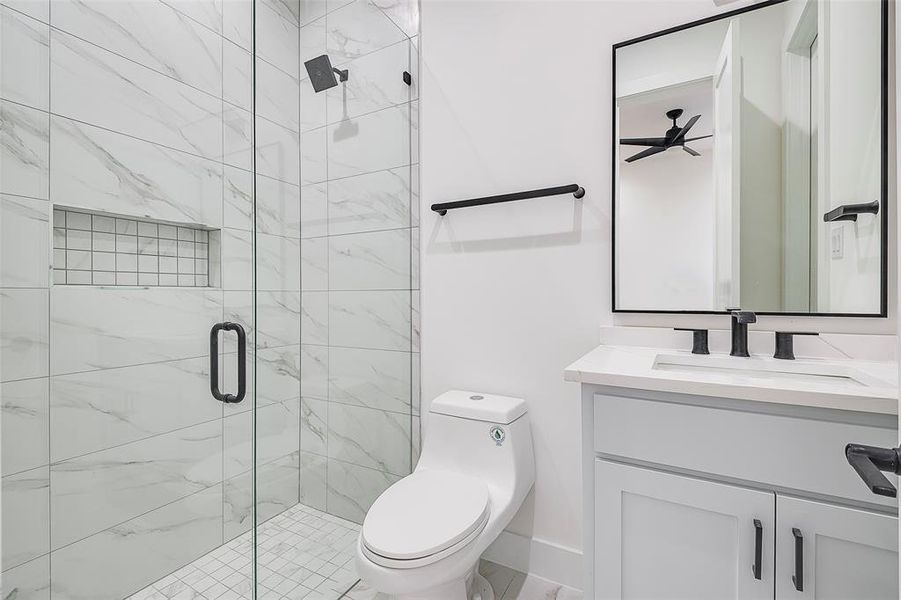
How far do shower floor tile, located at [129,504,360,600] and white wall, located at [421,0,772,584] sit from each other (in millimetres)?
612

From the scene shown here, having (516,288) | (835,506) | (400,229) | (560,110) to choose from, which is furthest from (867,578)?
(400,229)

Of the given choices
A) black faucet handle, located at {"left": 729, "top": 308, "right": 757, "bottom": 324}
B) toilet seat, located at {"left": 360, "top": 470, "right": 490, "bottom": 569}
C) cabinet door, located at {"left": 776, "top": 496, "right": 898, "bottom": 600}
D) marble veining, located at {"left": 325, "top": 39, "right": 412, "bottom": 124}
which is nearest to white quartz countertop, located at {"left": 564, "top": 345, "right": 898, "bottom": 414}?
black faucet handle, located at {"left": 729, "top": 308, "right": 757, "bottom": 324}

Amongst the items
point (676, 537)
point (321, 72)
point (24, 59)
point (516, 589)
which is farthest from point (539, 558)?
point (24, 59)

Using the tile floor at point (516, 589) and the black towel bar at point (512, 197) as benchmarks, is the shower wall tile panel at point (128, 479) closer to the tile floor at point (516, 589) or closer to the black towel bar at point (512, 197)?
the tile floor at point (516, 589)

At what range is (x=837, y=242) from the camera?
47.4 inches

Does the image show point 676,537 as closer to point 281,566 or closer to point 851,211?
point 851,211

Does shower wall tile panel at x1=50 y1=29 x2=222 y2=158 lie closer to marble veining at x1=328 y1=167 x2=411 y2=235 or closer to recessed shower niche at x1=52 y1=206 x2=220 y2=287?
recessed shower niche at x1=52 y1=206 x2=220 y2=287

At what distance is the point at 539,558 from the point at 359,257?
1.29 meters

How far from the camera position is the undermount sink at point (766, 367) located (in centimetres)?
107

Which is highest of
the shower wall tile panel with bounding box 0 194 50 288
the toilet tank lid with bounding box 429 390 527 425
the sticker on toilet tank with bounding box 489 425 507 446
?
the shower wall tile panel with bounding box 0 194 50 288

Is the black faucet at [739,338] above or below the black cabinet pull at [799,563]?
above

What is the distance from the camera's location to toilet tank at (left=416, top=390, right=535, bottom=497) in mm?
1453

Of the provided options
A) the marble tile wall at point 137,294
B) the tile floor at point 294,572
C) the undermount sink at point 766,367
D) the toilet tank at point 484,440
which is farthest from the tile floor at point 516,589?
the undermount sink at point 766,367

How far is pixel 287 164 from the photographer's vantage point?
1390 millimetres
